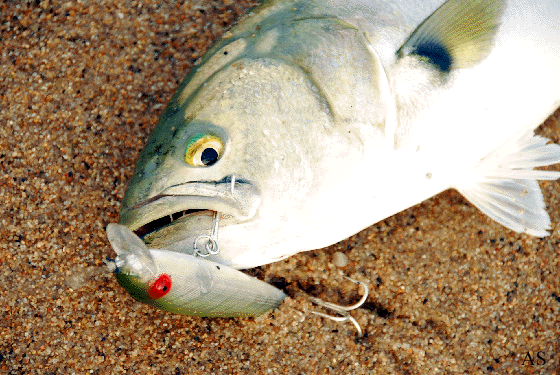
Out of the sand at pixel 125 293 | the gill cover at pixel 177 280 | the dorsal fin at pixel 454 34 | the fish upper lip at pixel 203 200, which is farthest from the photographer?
the sand at pixel 125 293

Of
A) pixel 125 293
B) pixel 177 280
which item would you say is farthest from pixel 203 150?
pixel 125 293

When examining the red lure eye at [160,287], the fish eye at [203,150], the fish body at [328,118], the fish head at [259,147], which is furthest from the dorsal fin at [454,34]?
the red lure eye at [160,287]

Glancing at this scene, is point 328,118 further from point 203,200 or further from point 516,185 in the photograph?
point 516,185

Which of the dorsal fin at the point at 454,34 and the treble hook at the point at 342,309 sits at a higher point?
the dorsal fin at the point at 454,34

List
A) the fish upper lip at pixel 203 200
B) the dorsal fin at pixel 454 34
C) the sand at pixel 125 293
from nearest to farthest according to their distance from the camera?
the fish upper lip at pixel 203 200
the dorsal fin at pixel 454 34
the sand at pixel 125 293

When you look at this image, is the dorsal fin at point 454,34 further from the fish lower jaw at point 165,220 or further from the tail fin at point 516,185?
the fish lower jaw at point 165,220

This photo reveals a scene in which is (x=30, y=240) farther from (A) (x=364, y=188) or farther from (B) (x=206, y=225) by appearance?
(A) (x=364, y=188)

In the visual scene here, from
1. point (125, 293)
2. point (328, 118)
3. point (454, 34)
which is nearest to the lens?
point (328, 118)

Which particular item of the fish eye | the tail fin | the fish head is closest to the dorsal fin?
the fish head
